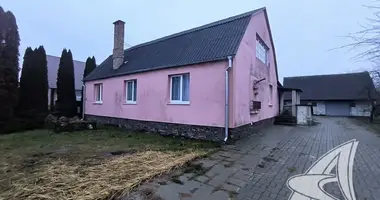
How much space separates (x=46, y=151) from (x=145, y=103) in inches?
191

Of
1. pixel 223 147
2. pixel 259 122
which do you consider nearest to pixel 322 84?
pixel 259 122

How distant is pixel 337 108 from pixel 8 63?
39.0 m

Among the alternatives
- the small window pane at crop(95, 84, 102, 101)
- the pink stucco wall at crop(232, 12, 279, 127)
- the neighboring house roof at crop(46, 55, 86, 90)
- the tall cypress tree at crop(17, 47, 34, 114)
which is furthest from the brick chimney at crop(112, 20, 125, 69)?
the neighboring house roof at crop(46, 55, 86, 90)

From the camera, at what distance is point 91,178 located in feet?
13.8

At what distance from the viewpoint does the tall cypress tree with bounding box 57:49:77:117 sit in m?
17.5

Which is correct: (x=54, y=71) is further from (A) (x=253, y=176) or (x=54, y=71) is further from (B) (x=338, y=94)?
(B) (x=338, y=94)

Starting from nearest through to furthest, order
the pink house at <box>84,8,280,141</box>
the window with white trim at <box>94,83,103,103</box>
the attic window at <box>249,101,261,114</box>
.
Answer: the pink house at <box>84,8,280,141</box>, the attic window at <box>249,101,261,114</box>, the window with white trim at <box>94,83,103,103</box>

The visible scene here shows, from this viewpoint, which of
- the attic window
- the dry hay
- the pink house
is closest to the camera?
the dry hay

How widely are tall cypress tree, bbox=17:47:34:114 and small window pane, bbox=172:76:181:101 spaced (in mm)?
11154

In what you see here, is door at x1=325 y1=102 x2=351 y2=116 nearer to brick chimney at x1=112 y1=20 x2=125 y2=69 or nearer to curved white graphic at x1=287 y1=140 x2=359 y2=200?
curved white graphic at x1=287 y1=140 x2=359 y2=200

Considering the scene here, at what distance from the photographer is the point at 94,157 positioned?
6.03m

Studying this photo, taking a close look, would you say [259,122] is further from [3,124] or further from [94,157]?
[3,124]

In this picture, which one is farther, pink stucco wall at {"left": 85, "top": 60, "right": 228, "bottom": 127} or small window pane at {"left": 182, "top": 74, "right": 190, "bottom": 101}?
small window pane at {"left": 182, "top": 74, "right": 190, "bottom": 101}

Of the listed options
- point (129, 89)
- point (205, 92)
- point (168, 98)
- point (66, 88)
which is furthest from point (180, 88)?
point (66, 88)
